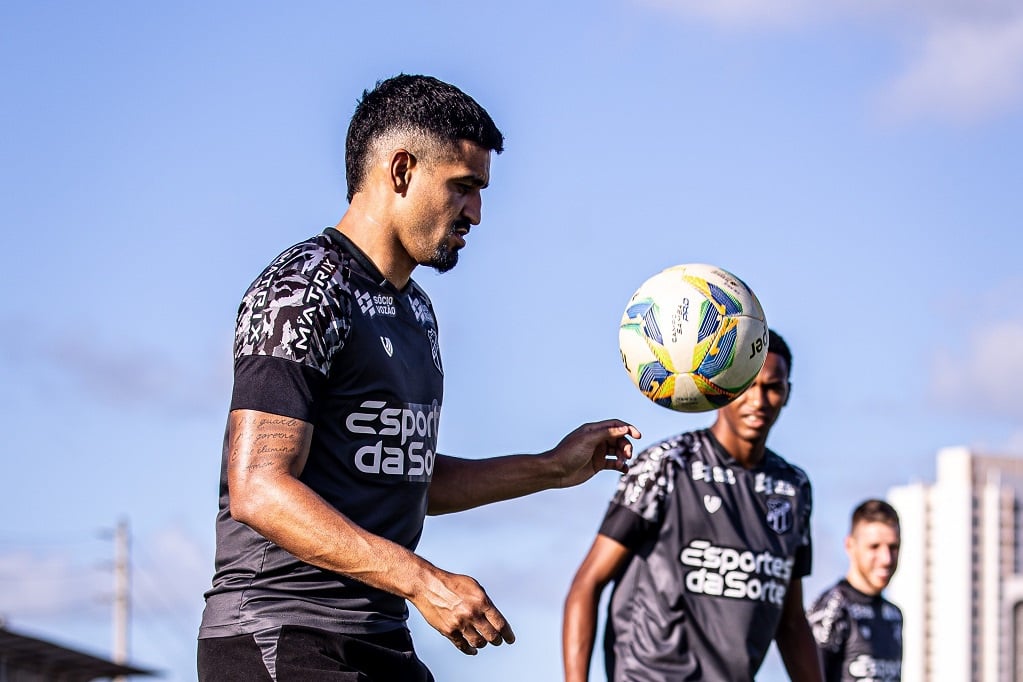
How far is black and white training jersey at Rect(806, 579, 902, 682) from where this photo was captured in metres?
11.9

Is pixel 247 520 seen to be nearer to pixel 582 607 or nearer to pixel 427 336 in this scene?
pixel 427 336

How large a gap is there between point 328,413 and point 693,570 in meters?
4.03

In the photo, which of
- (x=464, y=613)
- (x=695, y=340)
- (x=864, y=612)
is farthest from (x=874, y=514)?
(x=464, y=613)


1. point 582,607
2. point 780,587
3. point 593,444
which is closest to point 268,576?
point 593,444

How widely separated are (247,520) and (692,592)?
172 inches

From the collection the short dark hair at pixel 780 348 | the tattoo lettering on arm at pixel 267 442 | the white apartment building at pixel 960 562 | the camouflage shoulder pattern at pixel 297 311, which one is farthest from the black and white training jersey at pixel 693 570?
the white apartment building at pixel 960 562

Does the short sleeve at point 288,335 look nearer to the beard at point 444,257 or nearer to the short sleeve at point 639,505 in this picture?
the beard at point 444,257

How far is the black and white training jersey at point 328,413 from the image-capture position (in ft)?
16.7

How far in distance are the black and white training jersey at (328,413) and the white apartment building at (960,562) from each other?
108259 mm

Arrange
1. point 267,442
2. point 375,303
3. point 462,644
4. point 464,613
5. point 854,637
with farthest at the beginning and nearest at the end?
point 854,637, point 375,303, point 267,442, point 462,644, point 464,613

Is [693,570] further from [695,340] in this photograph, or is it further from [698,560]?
[695,340]

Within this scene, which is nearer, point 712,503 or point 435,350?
point 435,350

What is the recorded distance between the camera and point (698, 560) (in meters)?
8.90

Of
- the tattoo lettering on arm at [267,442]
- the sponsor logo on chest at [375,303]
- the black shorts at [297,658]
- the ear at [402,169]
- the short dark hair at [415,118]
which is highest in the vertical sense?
the short dark hair at [415,118]
